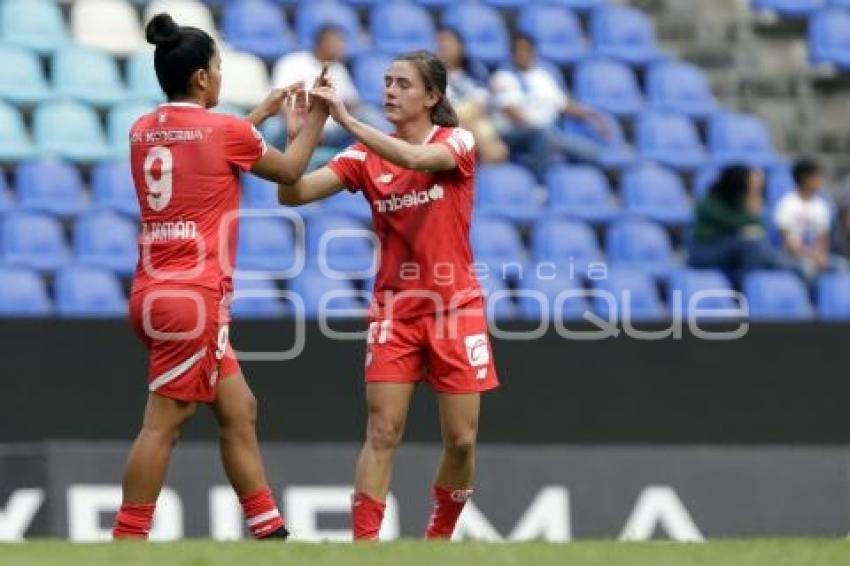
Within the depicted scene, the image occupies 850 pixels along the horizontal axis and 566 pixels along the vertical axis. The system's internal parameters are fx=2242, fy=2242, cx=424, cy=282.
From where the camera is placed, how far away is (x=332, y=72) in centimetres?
1499

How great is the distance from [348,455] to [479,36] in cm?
520

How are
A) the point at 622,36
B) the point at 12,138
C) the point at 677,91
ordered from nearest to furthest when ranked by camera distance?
the point at 12,138
the point at 677,91
the point at 622,36

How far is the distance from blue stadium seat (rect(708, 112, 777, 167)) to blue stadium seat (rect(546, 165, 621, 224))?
1329 mm

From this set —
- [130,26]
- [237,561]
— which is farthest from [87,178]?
[237,561]

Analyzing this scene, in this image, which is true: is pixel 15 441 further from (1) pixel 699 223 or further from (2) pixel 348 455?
(1) pixel 699 223

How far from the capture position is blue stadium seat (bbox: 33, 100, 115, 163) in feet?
48.5

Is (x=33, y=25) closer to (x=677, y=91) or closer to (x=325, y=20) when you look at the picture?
(x=325, y=20)

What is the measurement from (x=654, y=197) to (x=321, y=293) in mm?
3241

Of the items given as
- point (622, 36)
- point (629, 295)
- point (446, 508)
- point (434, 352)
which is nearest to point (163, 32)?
point (434, 352)

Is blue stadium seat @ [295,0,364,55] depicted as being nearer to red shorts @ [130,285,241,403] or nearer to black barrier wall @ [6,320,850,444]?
black barrier wall @ [6,320,850,444]

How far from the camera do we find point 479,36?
55.0 ft

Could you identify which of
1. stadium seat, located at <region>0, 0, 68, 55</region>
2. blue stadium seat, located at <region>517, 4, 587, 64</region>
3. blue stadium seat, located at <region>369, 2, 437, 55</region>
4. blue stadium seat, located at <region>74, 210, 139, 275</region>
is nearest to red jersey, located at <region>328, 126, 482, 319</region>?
blue stadium seat, located at <region>74, 210, 139, 275</region>

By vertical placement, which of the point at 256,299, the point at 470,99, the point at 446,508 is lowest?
the point at 446,508

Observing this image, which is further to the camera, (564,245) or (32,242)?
(564,245)
